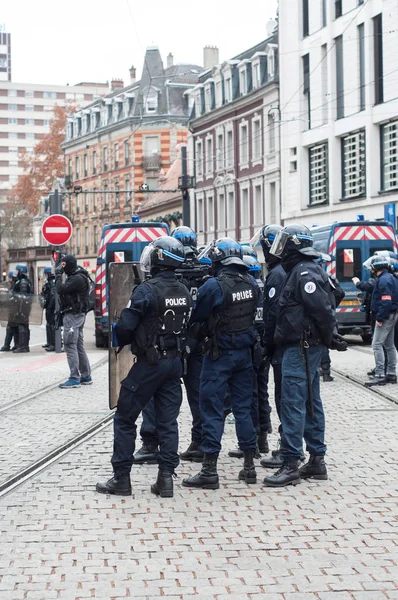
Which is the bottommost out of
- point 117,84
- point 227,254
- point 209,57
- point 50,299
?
point 50,299

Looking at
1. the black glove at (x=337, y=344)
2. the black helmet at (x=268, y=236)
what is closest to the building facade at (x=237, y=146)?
the black helmet at (x=268, y=236)

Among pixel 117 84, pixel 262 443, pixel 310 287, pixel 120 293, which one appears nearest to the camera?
pixel 310 287

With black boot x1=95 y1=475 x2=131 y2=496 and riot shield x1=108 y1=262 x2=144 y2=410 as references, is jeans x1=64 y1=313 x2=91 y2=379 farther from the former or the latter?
black boot x1=95 y1=475 x2=131 y2=496

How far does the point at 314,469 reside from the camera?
8.22 metres

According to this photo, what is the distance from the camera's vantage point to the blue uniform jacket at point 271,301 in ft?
27.5

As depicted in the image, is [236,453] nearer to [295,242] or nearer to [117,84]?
[295,242]

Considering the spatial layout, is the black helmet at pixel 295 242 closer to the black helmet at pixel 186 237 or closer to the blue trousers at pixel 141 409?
the blue trousers at pixel 141 409

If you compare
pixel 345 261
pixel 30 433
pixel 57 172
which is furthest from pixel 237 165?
pixel 30 433

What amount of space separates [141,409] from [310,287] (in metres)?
1.52

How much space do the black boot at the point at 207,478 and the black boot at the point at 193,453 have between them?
1071 millimetres

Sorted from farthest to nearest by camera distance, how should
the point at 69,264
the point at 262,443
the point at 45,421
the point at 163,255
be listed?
the point at 69,264
the point at 45,421
the point at 262,443
the point at 163,255

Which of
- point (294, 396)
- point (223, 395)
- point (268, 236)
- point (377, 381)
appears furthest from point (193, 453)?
point (377, 381)

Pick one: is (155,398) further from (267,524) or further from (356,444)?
(356,444)

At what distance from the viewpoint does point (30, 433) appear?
35.4 ft
